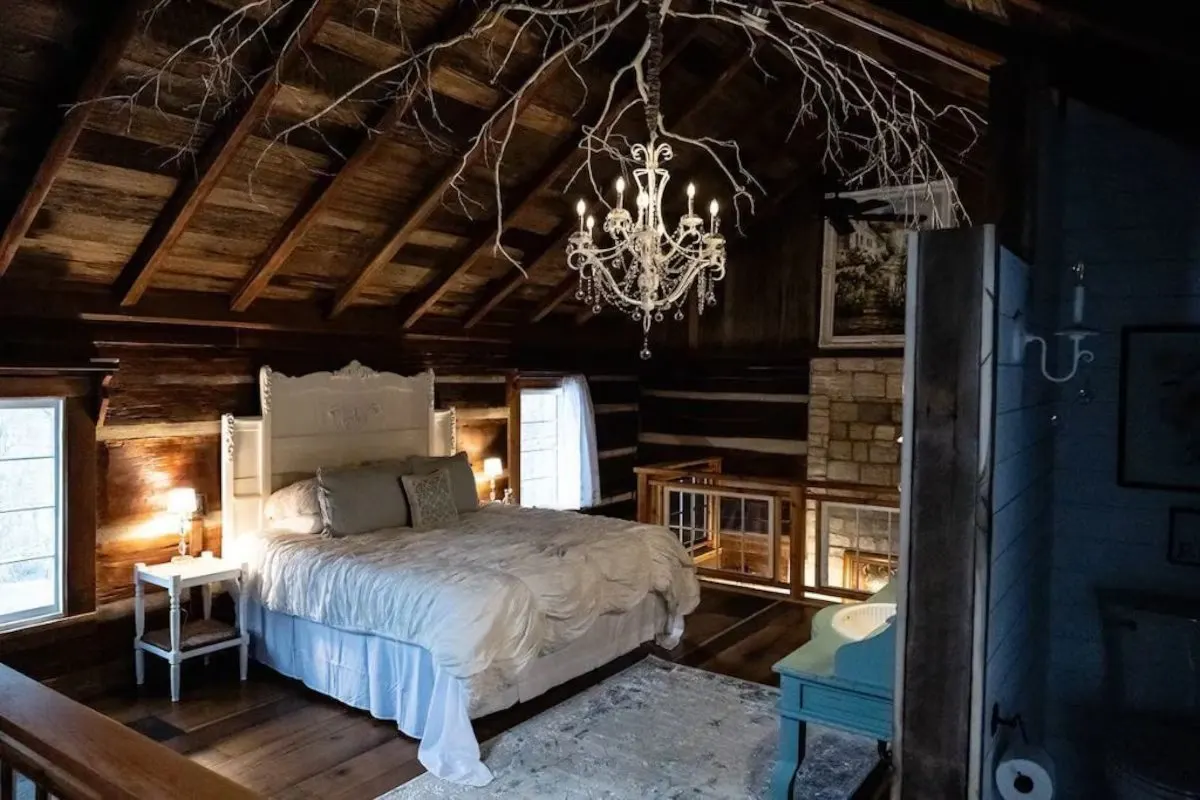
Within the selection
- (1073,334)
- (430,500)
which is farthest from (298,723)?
(1073,334)

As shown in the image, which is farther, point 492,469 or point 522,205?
point 492,469

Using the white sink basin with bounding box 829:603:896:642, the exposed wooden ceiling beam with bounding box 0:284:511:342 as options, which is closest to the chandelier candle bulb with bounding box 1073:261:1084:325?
the white sink basin with bounding box 829:603:896:642

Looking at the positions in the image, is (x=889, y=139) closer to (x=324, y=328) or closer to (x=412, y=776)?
(x=324, y=328)

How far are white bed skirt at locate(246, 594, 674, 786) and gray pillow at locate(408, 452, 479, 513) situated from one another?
140 cm

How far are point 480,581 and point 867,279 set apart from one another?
4.87 m

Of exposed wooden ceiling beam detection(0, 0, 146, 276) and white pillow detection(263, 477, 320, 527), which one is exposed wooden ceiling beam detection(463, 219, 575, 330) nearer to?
white pillow detection(263, 477, 320, 527)

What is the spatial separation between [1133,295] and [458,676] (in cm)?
304

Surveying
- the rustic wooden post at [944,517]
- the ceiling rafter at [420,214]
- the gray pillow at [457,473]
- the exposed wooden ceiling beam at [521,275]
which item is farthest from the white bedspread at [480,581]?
the rustic wooden post at [944,517]

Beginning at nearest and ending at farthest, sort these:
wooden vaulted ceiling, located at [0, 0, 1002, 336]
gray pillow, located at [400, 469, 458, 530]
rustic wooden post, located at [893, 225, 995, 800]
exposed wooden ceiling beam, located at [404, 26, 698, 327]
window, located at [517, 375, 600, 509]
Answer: rustic wooden post, located at [893, 225, 995, 800], wooden vaulted ceiling, located at [0, 0, 1002, 336], exposed wooden ceiling beam, located at [404, 26, 698, 327], gray pillow, located at [400, 469, 458, 530], window, located at [517, 375, 600, 509]

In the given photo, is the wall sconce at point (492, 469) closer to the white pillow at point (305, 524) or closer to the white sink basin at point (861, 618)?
the white pillow at point (305, 524)

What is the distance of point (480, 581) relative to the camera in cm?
396

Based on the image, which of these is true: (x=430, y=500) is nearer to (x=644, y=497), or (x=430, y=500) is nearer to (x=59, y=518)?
(x=59, y=518)

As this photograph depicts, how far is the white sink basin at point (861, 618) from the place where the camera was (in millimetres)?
2951

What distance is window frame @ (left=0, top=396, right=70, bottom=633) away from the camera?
439cm
